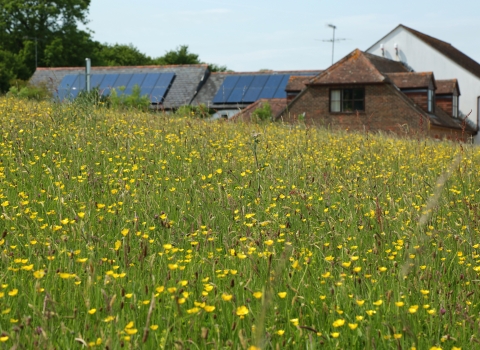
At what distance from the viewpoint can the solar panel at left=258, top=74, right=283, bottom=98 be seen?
135 feet

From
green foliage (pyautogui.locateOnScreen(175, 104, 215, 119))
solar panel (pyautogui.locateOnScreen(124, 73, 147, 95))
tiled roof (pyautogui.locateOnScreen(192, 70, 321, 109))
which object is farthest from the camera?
tiled roof (pyautogui.locateOnScreen(192, 70, 321, 109))

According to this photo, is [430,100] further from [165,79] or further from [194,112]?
[194,112]

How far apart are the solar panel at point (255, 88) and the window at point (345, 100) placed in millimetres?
8468

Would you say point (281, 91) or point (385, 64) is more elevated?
point (385, 64)

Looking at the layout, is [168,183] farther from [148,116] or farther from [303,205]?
[148,116]

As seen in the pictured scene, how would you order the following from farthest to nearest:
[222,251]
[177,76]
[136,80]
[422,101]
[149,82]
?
[177,76]
[149,82]
[136,80]
[422,101]
[222,251]

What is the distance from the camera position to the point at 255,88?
4212cm

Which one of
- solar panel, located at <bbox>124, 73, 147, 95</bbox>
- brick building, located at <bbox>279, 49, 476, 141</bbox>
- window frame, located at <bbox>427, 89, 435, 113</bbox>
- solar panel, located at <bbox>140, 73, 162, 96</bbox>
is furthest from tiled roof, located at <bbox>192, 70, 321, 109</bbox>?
window frame, located at <bbox>427, 89, 435, 113</bbox>

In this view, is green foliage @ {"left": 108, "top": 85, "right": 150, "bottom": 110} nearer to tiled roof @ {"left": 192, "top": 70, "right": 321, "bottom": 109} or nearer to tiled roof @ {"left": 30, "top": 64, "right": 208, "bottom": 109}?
tiled roof @ {"left": 192, "top": 70, "right": 321, "bottom": 109}

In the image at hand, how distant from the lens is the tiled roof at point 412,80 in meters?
32.4

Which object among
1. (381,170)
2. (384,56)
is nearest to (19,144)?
(381,170)

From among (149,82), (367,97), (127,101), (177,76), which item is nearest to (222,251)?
(127,101)

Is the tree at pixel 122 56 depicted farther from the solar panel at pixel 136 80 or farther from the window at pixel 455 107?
the window at pixel 455 107

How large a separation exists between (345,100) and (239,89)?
10.7 metres
